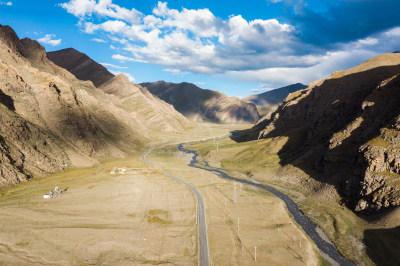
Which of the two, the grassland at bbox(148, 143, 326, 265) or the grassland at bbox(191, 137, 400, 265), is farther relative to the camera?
the grassland at bbox(191, 137, 400, 265)

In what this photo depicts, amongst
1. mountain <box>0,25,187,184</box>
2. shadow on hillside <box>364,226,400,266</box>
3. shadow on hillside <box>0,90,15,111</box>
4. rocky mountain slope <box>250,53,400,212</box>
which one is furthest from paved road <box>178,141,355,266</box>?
shadow on hillside <box>0,90,15,111</box>

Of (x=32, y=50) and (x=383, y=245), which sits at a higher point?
(x=32, y=50)

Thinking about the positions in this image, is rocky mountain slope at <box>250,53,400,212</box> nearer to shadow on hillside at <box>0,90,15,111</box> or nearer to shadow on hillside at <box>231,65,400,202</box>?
shadow on hillside at <box>231,65,400,202</box>

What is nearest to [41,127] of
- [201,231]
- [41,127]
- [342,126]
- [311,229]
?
[41,127]

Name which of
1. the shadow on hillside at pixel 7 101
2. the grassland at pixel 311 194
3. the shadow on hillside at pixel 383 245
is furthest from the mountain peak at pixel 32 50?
the shadow on hillside at pixel 383 245

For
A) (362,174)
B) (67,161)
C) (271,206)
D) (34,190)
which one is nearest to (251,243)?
(271,206)

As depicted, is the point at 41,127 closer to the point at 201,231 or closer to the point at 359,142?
the point at 201,231

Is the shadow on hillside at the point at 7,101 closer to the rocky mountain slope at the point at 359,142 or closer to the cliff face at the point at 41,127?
the cliff face at the point at 41,127
